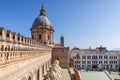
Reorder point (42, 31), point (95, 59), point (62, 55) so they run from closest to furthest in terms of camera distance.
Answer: point (62, 55)
point (42, 31)
point (95, 59)

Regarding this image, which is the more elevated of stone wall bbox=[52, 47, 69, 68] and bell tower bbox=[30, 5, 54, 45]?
bell tower bbox=[30, 5, 54, 45]

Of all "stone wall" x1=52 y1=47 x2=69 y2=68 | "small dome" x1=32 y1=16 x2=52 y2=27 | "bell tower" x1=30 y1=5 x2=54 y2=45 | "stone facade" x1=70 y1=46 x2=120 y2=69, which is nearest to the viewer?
"stone wall" x1=52 y1=47 x2=69 y2=68

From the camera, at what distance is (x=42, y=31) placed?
37.3 meters

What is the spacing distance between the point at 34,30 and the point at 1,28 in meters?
30.9

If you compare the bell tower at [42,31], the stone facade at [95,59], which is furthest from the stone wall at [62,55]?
the stone facade at [95,59]

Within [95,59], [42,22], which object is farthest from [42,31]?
[95,59]

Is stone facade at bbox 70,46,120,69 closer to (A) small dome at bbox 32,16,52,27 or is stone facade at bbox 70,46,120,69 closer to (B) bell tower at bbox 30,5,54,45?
(B) bell tower at bbox 30,5,54,45

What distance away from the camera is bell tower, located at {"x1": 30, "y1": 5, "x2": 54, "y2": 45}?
122ft

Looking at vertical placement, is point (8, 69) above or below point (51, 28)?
below

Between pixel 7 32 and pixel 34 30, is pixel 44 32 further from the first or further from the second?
pixel 7 32

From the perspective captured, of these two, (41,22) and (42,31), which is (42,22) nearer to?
(41,22)

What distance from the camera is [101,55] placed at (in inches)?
2388

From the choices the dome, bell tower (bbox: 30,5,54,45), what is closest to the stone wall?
bell tower (bbox: 30,5,54,45)

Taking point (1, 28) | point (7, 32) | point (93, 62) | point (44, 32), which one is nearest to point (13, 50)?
point (7, 32)
